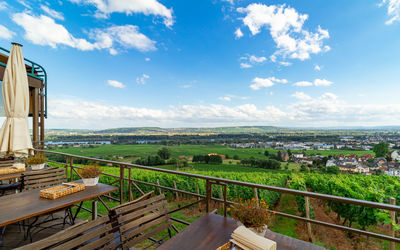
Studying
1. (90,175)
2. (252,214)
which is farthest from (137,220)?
(90,175)

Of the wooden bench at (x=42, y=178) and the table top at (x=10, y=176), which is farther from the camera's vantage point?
the table top at (x=10, y=176)

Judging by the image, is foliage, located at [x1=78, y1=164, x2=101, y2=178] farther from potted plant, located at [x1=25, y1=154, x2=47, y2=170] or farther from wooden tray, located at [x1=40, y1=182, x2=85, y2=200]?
potted plant, located at [x1=25, y1=154, x2=47, y2=170]

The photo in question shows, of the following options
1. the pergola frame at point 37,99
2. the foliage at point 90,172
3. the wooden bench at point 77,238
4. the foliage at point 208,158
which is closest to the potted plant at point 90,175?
the foliage at point 90,172

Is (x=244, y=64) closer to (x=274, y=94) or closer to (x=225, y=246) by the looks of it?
A: (x=274, y=94)

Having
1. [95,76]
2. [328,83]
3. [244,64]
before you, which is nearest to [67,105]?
[95,76]

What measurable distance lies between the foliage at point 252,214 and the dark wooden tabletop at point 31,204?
5.74ft

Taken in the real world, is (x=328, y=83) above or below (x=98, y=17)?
above

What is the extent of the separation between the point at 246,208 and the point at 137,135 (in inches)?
2070

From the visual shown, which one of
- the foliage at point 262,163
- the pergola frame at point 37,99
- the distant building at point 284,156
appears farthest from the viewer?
the distant building at point 284,156

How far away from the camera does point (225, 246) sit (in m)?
1.14

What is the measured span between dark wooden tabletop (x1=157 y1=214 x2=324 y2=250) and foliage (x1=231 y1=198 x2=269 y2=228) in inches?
7.3

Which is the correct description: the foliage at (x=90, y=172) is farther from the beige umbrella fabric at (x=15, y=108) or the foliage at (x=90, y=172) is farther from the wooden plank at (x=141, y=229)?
the beige umbrella fabric at (x=15, y=108)

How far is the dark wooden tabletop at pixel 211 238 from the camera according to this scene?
3.93 feet

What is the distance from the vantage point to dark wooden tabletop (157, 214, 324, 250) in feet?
3.93
